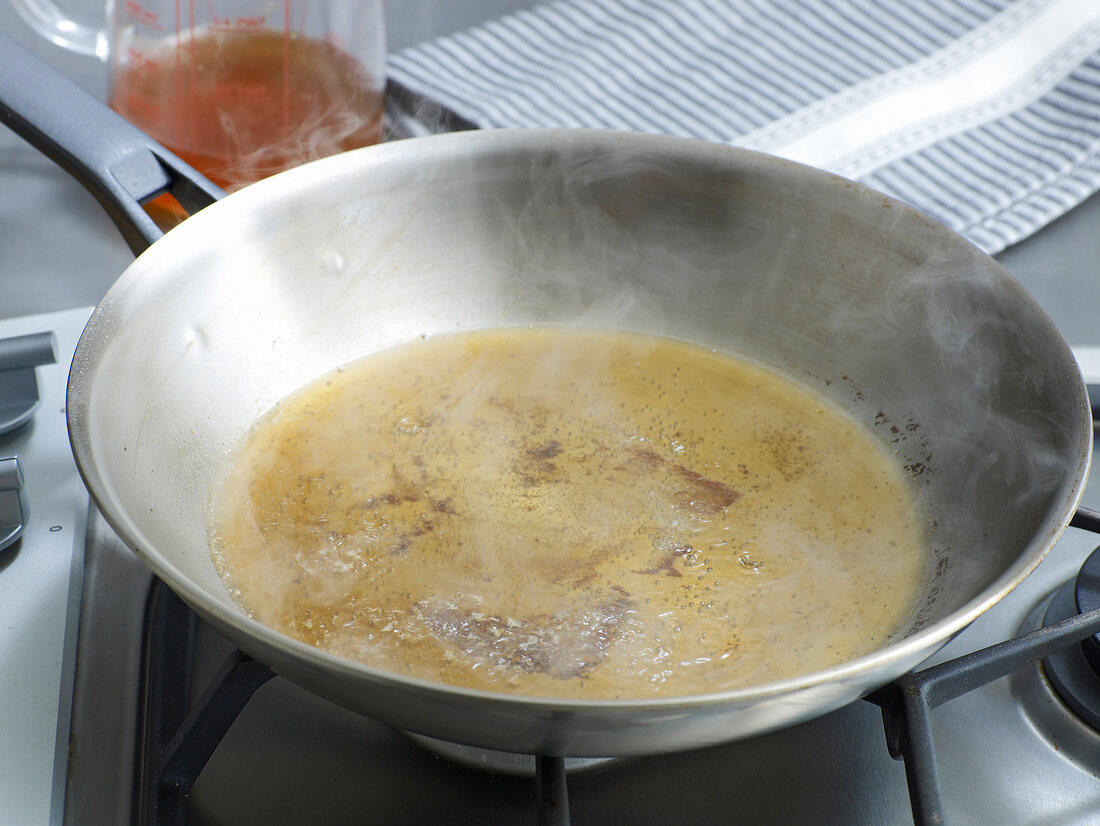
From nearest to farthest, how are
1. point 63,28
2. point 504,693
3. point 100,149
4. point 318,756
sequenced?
point 504,693
point 318,756
point 100,149
point 63,28

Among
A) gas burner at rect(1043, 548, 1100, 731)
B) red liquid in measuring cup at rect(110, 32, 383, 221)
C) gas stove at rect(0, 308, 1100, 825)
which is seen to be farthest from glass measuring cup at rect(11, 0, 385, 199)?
gas burner at rect(1043, 548, 1100, 731)

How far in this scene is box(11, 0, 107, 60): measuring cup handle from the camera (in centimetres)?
85

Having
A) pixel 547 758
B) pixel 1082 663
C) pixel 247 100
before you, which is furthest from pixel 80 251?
pixel 1082 663

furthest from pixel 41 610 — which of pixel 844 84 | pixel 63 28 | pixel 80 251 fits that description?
pixel 844 84

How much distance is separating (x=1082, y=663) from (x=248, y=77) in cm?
64

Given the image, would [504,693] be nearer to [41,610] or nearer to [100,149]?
[41,610]

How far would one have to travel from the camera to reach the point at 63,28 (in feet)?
2.83

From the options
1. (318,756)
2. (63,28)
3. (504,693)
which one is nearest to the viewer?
(504,693)

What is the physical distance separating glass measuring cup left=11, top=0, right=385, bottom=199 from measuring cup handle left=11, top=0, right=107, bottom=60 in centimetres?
9

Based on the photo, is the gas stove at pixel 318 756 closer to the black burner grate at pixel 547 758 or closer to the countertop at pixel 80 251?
the black burner grate at pixel 547 758

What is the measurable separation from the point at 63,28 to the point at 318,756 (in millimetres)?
681

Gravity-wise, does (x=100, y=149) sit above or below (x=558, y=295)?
above

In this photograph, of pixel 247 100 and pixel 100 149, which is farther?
pixel 247 100

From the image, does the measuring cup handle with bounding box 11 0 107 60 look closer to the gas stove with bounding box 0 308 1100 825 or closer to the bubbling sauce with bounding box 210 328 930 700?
the bubbling sauce with bounding box 210 328 930 700
